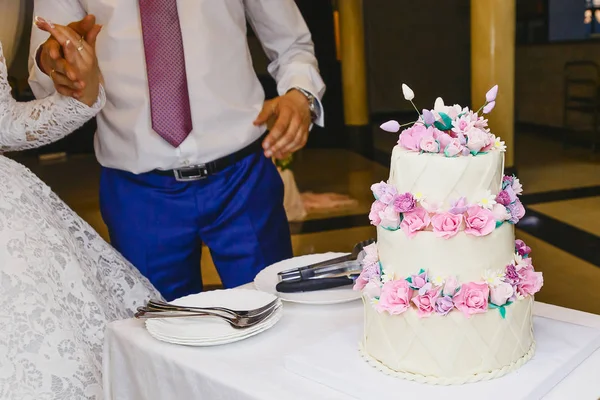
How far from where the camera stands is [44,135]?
181 centimetres

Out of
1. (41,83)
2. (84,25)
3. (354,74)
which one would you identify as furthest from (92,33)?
(354,74)

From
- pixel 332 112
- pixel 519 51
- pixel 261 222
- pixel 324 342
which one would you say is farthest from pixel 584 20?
pixel 324 342

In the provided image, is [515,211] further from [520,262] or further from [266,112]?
[266,112]

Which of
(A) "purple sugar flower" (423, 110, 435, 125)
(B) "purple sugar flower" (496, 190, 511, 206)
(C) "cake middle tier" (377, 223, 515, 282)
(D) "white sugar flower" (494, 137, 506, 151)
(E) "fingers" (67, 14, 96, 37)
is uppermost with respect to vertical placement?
→ (E) "fingers" (67, 14, 96, 37)

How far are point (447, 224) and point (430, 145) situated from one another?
0.11 metres

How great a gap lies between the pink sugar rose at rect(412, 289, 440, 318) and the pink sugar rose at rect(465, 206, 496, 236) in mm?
96

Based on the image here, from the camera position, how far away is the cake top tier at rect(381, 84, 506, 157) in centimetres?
99

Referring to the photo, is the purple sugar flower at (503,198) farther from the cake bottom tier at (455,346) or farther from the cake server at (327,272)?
the cake server at (327,272)

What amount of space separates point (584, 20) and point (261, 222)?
28.0ft

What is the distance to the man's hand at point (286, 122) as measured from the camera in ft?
5.68

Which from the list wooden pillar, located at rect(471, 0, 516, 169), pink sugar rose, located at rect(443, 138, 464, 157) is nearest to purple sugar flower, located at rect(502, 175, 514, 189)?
pink sugar rose, located at rect(443, 138, 464, 157)

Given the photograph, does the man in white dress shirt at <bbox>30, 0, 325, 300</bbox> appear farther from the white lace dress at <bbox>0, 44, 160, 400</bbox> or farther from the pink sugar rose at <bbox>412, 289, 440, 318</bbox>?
the pink sugar rose at <bbox>412, 289, 440, 318</bbox>

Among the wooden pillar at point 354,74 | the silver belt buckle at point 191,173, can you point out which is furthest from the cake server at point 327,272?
the wooden pillar at point 354,74

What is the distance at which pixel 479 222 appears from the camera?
0.97m
